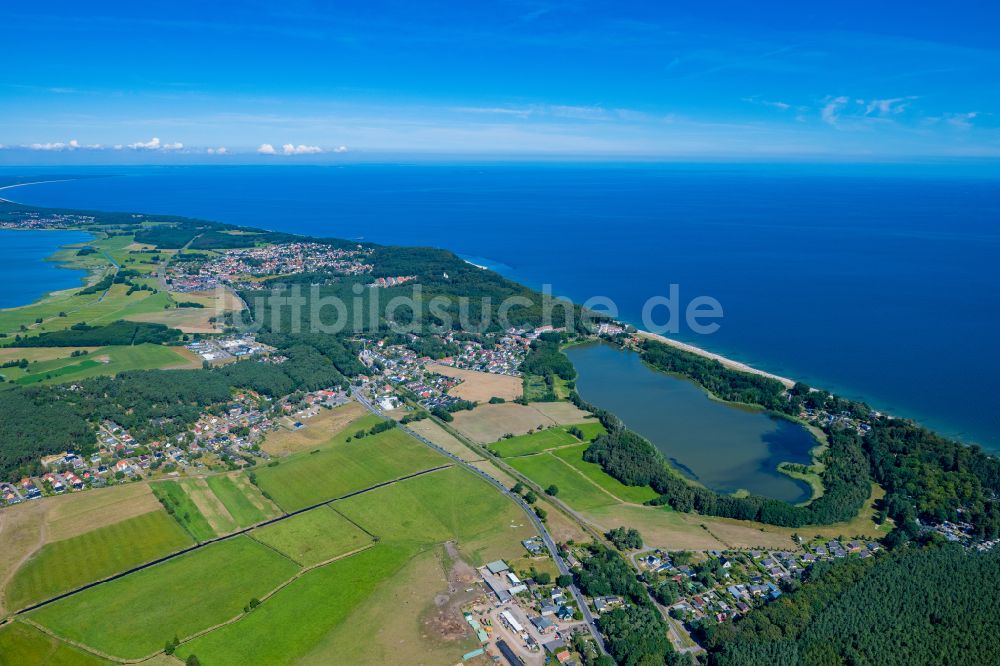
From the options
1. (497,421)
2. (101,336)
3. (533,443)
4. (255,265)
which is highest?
(255,265)

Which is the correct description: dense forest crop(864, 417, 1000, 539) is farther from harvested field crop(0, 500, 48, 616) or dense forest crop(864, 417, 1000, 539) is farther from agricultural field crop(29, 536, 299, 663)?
harvested field crop(0, 500, 48, 616)

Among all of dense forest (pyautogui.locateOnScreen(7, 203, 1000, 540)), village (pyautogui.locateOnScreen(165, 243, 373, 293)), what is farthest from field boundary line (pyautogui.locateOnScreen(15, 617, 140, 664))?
village (pyautogui.locateOnScreen(165, 243, 373, 293))

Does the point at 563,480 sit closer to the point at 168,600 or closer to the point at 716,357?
the point at 168,600

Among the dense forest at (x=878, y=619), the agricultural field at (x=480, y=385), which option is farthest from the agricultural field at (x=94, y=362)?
the dense forest at (x=878, y=619)

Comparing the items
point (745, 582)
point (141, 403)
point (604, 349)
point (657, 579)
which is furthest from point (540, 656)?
point (604, 349)

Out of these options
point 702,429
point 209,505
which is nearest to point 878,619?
point 702,429

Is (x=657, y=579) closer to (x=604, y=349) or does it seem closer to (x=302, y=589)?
(x=302, y=589)

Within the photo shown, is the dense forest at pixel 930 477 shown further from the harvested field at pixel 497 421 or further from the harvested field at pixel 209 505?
the harvested field at pixel 209 505
